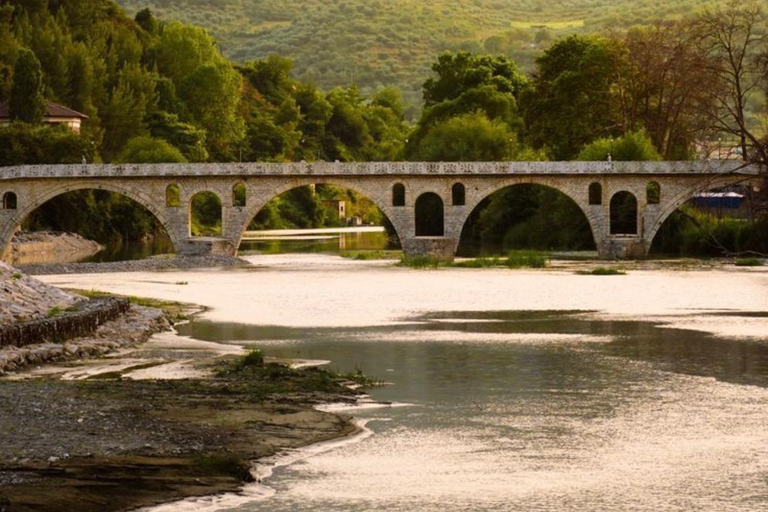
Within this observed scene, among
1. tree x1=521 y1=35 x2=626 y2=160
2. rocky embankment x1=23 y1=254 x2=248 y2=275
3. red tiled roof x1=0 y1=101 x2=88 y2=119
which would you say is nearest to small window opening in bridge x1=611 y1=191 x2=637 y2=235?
tree x1=521 y1=35 x2=626 y2=160

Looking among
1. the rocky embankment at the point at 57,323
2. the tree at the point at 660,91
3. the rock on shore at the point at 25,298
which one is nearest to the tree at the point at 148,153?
the tree at the point at 660,91

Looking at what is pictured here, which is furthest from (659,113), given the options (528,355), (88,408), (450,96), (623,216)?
(88,408)

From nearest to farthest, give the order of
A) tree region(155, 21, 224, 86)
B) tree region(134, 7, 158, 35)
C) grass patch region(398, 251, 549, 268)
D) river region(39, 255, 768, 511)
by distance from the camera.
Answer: river region(39, 255, 768, 511)
grass patch region(398, 251, 549, 268)
tree region(155, 21, 224, 86)
tree region(134, 7, 158, 35)

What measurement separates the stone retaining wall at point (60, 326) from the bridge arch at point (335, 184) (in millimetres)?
50463

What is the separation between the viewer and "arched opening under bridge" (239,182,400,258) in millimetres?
107938

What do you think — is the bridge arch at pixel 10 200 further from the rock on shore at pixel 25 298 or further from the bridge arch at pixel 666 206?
the rock on shore at pixel 25 298

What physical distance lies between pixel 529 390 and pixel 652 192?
2590 inches

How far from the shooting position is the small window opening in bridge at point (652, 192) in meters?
92.9

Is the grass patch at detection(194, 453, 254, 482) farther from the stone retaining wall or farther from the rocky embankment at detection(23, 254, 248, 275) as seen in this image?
the rocky embankment at detection(23, 254, 248, 275)

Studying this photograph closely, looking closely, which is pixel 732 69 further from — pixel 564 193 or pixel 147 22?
pixel 147 22

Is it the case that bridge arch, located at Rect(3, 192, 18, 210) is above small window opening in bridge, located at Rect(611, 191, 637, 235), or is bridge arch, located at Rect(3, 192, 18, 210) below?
above

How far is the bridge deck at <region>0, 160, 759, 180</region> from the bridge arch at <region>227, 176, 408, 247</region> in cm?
Answer: 97

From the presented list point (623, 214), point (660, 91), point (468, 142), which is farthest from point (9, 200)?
point (660, 91)

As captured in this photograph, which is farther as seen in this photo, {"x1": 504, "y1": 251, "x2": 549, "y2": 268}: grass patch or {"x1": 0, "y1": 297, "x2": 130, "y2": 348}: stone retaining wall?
{"x1": 504, "y1": 251, "x2": 549, "y2": 268}: grass patch
